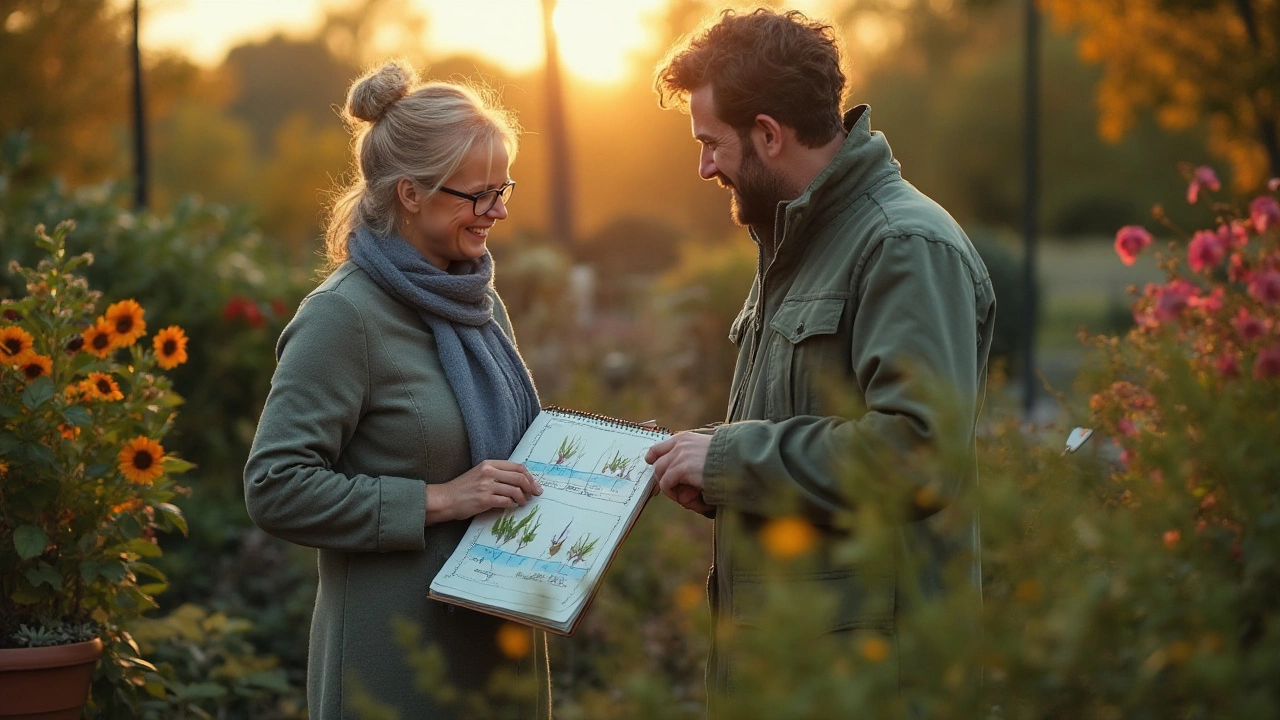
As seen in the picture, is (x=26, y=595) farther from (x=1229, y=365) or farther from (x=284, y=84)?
(x=284, y=84)

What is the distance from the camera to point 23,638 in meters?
2.88

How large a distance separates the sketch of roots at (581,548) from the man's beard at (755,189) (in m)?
0.76

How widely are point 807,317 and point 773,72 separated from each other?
0.53m

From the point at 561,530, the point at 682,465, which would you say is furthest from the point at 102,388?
the point at 682,465

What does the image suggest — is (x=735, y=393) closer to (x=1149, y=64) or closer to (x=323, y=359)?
(x=323, y=359)

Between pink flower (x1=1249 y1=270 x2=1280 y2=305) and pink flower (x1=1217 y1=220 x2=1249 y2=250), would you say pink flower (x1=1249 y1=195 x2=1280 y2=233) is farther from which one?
pink flower (x1=1249 y1=270 x2=1280 y2=305)

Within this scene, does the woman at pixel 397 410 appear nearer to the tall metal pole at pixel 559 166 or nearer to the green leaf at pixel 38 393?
the green leaf at pixel 38 393

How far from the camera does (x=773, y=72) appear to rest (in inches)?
101

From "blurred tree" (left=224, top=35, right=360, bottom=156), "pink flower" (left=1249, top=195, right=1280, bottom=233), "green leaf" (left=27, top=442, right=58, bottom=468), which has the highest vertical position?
"pink flower" (left=1249, top=195, right=1280, bottom=233)

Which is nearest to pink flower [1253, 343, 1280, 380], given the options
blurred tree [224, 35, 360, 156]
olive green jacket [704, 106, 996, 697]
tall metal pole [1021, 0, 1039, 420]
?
olive green jacket [704, 106, 996, 697]

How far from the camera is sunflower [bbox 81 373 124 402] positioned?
306cm

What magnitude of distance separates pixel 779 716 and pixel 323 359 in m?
1.68

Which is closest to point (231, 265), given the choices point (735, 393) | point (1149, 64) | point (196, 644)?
point (196, 644)

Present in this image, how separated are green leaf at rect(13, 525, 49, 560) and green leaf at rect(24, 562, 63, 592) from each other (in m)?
0.04
